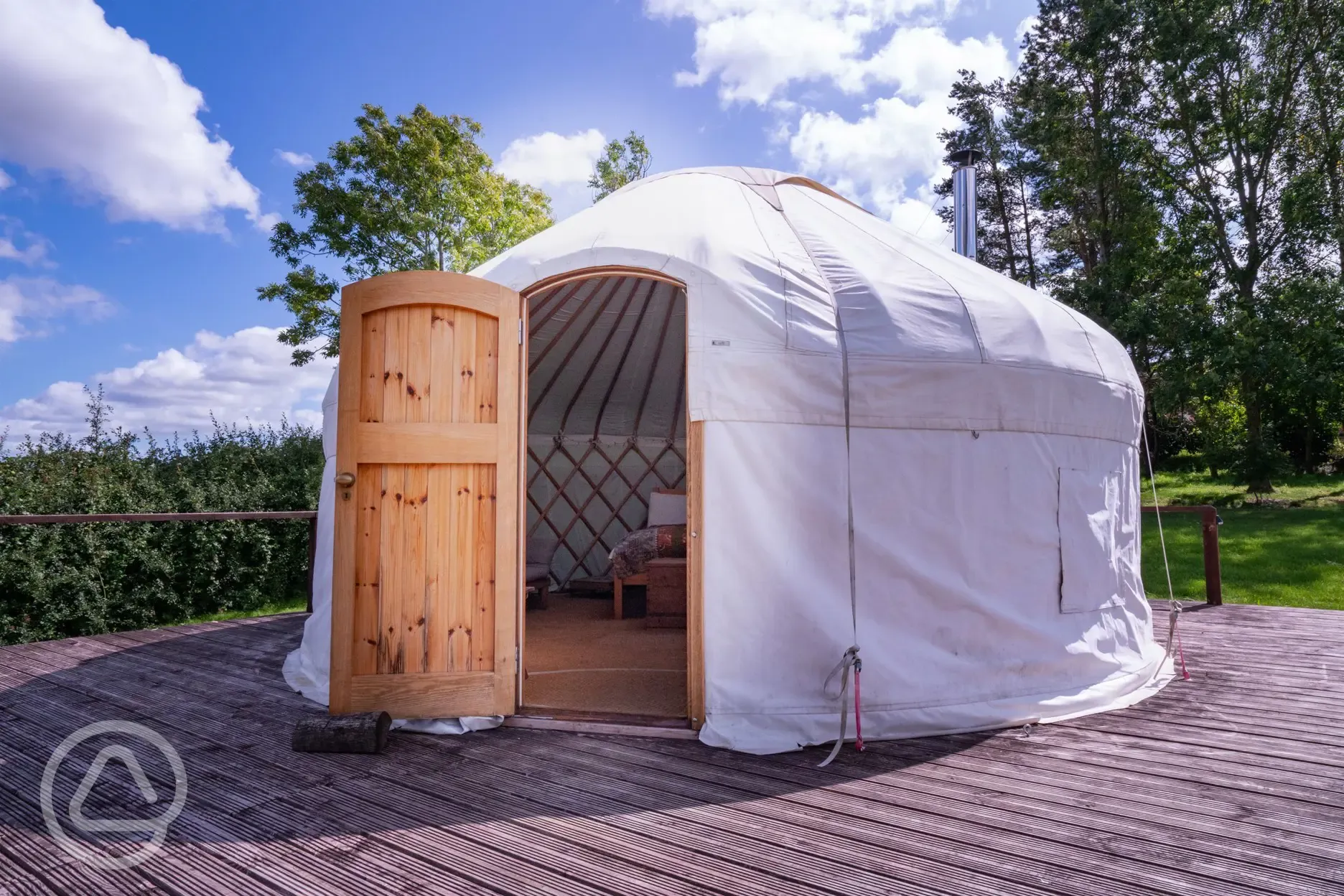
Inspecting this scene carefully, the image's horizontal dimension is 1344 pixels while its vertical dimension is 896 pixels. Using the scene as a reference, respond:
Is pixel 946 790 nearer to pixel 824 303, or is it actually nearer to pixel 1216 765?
pixel 1216 765

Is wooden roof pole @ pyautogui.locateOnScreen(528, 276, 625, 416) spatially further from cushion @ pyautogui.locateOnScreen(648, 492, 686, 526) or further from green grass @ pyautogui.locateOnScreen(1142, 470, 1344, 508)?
green grass @ pyautogui.locateOnScreen(1142, 470, 1344, 508)

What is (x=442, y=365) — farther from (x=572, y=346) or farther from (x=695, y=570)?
(x=572, y=346)

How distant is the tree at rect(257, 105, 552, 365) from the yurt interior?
4.46m

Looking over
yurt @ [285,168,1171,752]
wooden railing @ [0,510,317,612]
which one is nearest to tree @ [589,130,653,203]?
wooden railing @ [0,510,317,612]

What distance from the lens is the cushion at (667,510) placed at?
518 centimetres

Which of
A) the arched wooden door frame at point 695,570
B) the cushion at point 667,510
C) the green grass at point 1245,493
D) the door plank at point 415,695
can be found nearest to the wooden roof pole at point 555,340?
the cushion at point 667,510

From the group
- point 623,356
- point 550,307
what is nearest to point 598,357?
point 623,356

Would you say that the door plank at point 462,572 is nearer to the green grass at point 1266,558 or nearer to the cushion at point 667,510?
the cushion at point 667,510

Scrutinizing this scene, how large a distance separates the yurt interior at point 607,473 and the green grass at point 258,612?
180cm

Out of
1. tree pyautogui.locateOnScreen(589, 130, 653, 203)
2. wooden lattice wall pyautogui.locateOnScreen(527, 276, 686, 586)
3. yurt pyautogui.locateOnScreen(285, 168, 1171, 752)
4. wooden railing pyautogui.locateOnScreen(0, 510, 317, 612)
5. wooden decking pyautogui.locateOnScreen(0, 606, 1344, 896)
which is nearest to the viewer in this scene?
wooden decking pyautogui.locateOnScreen(0, 606, 1344, 896)

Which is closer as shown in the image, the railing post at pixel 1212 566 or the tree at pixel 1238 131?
the railing post at pixel 1212 566

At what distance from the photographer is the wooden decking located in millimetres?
1586

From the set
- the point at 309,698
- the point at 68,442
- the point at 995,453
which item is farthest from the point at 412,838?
the point at 68,442

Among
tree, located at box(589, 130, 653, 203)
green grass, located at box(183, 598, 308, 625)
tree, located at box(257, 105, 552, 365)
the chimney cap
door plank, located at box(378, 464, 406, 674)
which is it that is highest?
tree, located at box(589, 130, 653, 203)
